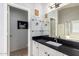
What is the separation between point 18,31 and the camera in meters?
3.93

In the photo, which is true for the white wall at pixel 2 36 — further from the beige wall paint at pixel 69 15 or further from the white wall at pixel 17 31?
the beige wall paint at pixel 69 15

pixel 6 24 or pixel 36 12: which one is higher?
pixel 36 12

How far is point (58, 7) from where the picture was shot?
224 centimetres

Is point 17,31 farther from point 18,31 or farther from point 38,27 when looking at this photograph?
point 38,27

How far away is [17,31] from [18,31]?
0.07m

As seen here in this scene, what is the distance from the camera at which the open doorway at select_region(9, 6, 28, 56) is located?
337 centimetres

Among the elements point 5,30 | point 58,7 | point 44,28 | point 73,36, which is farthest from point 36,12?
point 73,36

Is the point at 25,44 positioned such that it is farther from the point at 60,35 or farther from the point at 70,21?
the point at 70,21

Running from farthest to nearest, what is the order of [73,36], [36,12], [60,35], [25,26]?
[25,26] → [36,12] → [60,35] → [73,36]

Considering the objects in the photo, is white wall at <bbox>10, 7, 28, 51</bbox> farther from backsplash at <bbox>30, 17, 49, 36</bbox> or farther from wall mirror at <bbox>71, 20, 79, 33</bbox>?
wall mirror at <bbox>71, 20, 79, 33</bbox>

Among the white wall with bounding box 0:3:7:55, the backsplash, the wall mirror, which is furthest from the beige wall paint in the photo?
the white wall with bounding box 0:3:7:55

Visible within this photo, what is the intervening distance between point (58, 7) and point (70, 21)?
1.88ft

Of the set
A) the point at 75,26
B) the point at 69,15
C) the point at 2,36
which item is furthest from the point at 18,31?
the point at 75,26

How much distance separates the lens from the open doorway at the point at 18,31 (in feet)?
11.1
